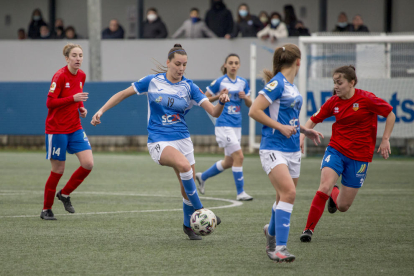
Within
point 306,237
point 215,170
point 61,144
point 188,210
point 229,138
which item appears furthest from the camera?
point 215,170

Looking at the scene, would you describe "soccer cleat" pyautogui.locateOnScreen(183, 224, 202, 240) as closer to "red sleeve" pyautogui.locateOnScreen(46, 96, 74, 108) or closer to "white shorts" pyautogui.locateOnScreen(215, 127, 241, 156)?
"red sleeve" pyautogui.locateOnScreen(46, 96, 74, 108)

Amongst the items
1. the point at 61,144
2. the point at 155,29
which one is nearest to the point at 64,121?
the point at 61,144

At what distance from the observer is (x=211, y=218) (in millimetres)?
6332

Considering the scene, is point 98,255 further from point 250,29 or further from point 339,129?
point 250,29

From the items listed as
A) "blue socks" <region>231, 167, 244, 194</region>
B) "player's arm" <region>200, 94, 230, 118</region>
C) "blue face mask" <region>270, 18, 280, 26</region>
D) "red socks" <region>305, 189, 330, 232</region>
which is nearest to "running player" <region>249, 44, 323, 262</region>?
"player's arm" <region>200, 94, 230, 118</region>

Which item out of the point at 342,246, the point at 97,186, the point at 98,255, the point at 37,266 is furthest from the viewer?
the point at 97,186

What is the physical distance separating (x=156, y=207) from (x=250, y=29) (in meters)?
11.5

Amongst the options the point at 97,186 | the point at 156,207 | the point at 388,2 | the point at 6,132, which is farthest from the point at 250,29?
the point at 156,207

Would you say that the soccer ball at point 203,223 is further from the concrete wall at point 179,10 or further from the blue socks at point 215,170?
the concrete wall at point 179,10

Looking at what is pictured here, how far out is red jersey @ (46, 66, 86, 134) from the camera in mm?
7832

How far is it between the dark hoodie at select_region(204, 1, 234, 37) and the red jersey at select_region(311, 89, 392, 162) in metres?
13.1

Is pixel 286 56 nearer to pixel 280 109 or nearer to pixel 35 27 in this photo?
pixel 280 109

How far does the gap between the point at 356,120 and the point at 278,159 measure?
1.67 meters

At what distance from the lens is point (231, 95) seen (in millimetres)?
10461
